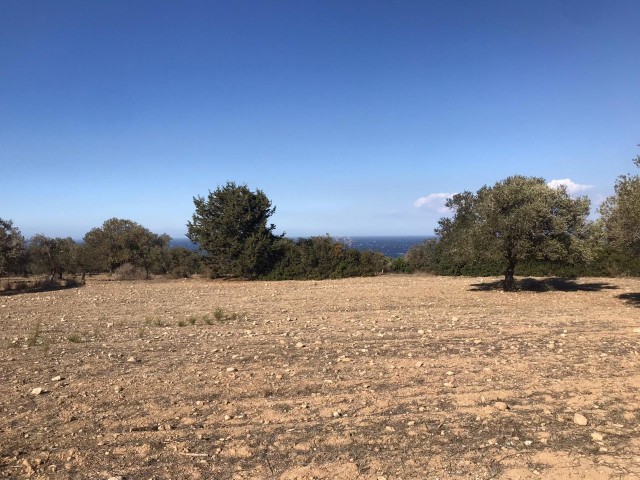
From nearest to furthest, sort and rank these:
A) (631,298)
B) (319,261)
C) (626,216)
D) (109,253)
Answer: (626,216) < (631,298) < (319,261) < (109,253)

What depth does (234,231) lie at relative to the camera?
98.6ft

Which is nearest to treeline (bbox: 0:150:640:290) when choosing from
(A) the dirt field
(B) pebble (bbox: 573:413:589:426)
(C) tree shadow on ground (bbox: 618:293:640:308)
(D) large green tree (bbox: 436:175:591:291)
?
(D) large green tree (bbox: 436:175:591:291)

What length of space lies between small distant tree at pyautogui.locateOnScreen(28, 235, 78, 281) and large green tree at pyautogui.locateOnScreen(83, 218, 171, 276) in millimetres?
1305

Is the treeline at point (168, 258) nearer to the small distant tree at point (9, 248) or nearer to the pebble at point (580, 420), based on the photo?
the small distant tree at point (9, 248)

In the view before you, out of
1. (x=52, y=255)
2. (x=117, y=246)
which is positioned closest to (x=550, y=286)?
(x=117, y=246)

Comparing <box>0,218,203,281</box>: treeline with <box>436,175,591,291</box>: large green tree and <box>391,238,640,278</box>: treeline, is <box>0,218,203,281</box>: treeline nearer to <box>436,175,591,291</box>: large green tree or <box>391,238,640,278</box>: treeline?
<box>391,238,640,278</box>: treeline

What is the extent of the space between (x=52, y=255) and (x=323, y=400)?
34.0 m

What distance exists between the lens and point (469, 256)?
18719 mm

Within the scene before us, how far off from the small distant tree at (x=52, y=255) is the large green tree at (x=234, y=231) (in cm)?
1039

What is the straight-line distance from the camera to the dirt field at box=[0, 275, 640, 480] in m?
4.37

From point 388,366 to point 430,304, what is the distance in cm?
865

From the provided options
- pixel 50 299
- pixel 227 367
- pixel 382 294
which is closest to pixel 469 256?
pixel 382 294

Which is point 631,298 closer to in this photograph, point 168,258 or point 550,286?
point 550,286

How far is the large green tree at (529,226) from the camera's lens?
17.5 m
